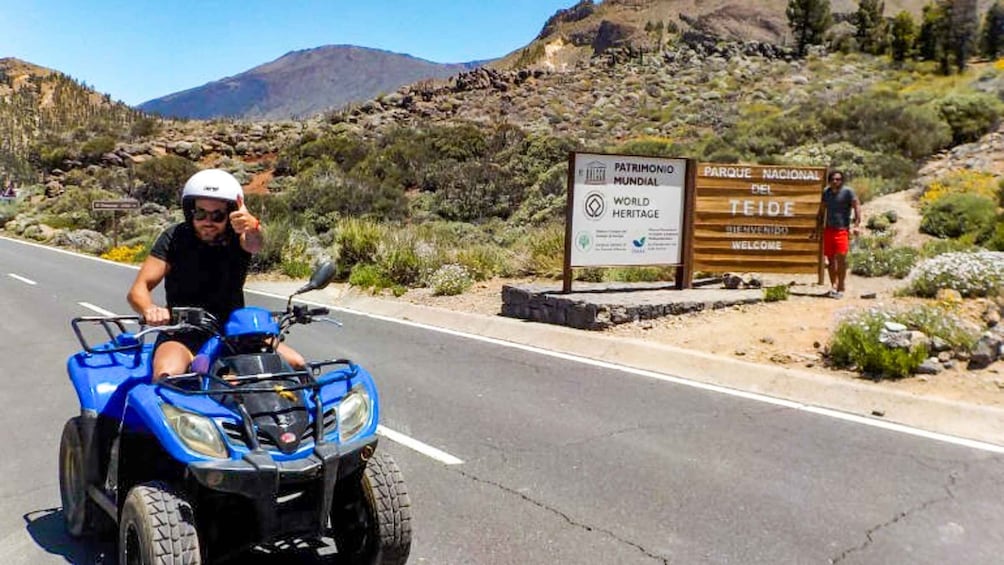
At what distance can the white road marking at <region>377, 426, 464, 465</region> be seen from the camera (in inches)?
239

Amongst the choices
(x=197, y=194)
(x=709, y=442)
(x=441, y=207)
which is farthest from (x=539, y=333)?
(x=441, y=207)

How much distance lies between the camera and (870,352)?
8.17 meters

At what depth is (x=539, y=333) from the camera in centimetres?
1102

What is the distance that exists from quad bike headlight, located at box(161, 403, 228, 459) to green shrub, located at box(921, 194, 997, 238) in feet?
52.6

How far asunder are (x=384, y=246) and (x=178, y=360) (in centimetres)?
1384

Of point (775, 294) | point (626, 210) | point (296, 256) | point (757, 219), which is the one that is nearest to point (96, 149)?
point (296, 256)

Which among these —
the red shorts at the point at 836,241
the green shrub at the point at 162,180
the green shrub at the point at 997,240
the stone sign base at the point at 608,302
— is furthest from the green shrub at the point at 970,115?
the green shrub at the point at 162,180

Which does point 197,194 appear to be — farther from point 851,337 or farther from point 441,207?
point 441,207

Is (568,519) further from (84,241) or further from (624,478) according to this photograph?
(84,241)

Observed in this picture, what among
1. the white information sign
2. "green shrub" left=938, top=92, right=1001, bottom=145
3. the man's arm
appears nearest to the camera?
the man's arm

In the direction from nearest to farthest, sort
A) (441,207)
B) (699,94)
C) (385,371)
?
(385,371) → (441,207) → (699,94)

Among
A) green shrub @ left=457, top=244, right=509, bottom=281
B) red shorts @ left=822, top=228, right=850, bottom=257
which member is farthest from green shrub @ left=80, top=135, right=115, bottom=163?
red shorts @ left=822, top=228, right=850, bottom=257

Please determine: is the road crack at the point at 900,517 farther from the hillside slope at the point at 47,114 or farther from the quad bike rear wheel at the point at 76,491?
the hillside slope at the point at 47,114

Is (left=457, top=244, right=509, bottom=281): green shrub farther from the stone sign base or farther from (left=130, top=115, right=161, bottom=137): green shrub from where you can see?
(left=130, top=115, right=161, bottom=137): green shrub
